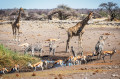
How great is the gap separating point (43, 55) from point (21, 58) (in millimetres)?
1969

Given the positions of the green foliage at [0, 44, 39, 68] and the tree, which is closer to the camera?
the green foliage at [0, 44, 39, 68]

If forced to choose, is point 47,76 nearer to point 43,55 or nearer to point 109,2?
point 43,55

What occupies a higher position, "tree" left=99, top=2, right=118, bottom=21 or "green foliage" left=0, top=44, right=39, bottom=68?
"tree" left=99, top=2, right=118, bottom=21

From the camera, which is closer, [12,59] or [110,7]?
[12,59]

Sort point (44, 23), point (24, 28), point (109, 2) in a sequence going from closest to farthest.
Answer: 1. point (24, 28)
2. point (44, 23)
3. point (109, 2)

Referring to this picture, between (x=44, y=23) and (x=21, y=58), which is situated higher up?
(x=44, y=23)

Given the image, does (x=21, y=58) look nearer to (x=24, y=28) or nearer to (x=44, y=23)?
(x=24, y=28)

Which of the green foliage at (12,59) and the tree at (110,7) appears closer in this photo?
the green foliage at (12,59)

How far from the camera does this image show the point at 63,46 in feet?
53.9

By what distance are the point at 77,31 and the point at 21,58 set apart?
14.3 feet

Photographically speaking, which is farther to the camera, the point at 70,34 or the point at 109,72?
the point at 70,34

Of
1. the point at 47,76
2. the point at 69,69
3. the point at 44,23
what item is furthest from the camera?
the point at 44,23

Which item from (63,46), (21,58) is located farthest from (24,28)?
(21,58)

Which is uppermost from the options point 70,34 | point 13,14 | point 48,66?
point 13,14
